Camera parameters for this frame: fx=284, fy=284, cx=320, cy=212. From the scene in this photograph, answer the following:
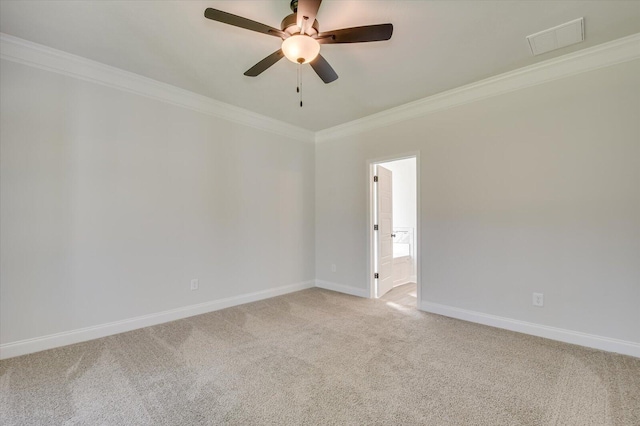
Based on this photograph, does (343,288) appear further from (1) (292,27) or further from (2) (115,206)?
(1) (292,27)

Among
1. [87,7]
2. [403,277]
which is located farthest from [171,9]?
[403,277]

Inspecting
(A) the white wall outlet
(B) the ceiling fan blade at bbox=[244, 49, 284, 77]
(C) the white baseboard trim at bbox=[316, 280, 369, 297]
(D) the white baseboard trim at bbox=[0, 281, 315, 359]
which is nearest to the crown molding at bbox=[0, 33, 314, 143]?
(B) the ceiling fan blade at bbox=[244, 49, 284, 77]

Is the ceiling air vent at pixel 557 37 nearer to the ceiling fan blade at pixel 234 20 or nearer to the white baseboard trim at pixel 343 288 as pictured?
the ceiling fan blade at pixel 234 20

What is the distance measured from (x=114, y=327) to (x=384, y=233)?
3502 millimetres

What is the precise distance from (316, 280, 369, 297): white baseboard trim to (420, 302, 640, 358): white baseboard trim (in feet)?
3.04

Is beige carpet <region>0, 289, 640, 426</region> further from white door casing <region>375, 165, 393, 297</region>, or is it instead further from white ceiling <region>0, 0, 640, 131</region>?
white ceiling <region>0, 0, 640, 131</region>

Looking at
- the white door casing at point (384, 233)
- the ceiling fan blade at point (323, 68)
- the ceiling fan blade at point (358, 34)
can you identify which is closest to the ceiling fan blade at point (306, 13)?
the ceiling fan blade at point (358, 34)

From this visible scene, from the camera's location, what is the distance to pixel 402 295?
14.0ft

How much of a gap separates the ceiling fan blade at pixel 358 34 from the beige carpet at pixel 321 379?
7.61 feet

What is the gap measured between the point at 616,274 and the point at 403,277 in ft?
9.69

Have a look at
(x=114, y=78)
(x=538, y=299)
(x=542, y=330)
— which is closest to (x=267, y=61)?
(x=114, y=78)

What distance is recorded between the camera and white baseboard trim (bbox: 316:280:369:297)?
4.20 meters

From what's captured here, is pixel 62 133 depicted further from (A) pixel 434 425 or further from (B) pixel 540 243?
(B) pixel 540 243

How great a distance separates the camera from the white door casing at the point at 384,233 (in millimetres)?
4219
